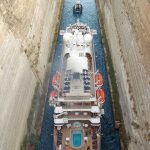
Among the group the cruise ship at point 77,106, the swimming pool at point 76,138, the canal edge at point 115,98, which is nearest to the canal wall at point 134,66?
the canal edge at point 115,98

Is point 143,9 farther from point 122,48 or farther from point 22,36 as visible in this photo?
point 22,36

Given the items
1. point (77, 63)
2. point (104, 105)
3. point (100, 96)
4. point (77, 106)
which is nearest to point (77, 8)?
point (77, 63)

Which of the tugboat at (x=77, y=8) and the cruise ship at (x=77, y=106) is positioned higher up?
the tugboat at (x=77, y=8)

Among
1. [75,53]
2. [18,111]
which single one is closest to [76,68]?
[75,53]

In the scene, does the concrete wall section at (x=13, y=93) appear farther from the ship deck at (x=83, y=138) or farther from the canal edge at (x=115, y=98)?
the canal edge at (x=115, y=98)

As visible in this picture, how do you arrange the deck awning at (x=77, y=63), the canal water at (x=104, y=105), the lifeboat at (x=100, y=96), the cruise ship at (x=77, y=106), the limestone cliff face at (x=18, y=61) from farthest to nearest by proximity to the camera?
the deck awning at (x=77, y=63), the lifeboat at (x=100, y=96), the canal water at (x=104, y=105), the cruise ship at (x=77, y=106), the limestone cliff face at (x=18, y=61)

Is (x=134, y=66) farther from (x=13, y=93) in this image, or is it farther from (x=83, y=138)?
(x=13, y=93)
